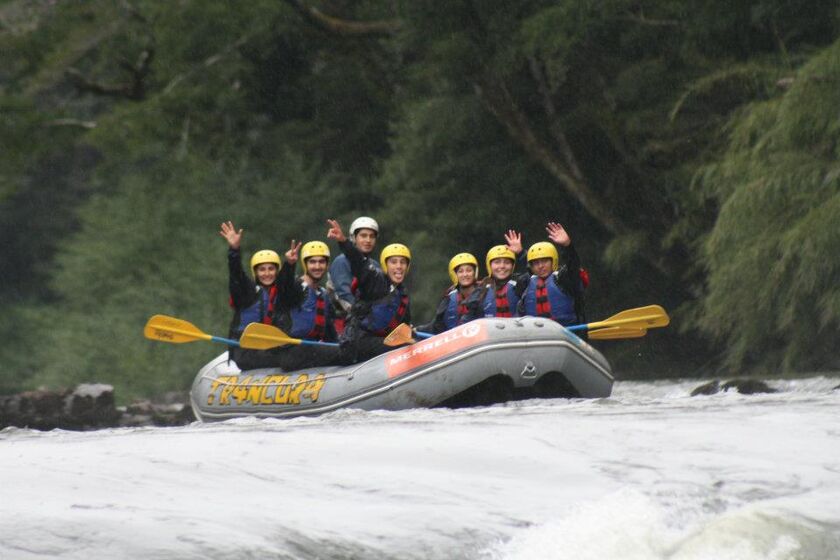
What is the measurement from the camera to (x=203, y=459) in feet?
21.0

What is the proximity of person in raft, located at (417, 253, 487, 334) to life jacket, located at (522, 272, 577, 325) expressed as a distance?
364mm

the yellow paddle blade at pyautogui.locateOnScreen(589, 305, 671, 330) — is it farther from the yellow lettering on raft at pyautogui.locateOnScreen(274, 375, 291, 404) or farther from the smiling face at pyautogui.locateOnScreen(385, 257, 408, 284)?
the yellow lettering on raft at pyautogui.locateOnScreen(274, 375, 291, 404)

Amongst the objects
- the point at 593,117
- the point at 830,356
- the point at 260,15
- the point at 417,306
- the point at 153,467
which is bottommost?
the point at 153,467

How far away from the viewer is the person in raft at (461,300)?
35.5 ft

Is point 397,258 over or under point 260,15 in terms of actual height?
under

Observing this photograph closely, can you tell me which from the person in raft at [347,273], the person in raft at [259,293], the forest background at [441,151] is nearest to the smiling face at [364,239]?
the person in raft at [347,273]

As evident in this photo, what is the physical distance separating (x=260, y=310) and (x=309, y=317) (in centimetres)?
34

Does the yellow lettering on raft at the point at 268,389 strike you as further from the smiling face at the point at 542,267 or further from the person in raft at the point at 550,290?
the smiling face at the point at 542,267

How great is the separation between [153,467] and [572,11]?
10049 millimetres

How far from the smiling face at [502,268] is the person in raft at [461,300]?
15cm

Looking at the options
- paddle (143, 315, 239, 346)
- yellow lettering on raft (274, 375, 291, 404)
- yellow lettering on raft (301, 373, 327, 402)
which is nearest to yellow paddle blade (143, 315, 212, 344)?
paddle (143, 315, 239, 346)

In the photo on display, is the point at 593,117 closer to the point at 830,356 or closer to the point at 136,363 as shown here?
the point at 830,356

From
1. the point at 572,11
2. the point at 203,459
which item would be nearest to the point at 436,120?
the point at 572,11

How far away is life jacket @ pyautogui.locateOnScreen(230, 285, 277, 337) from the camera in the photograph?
10797 mm
